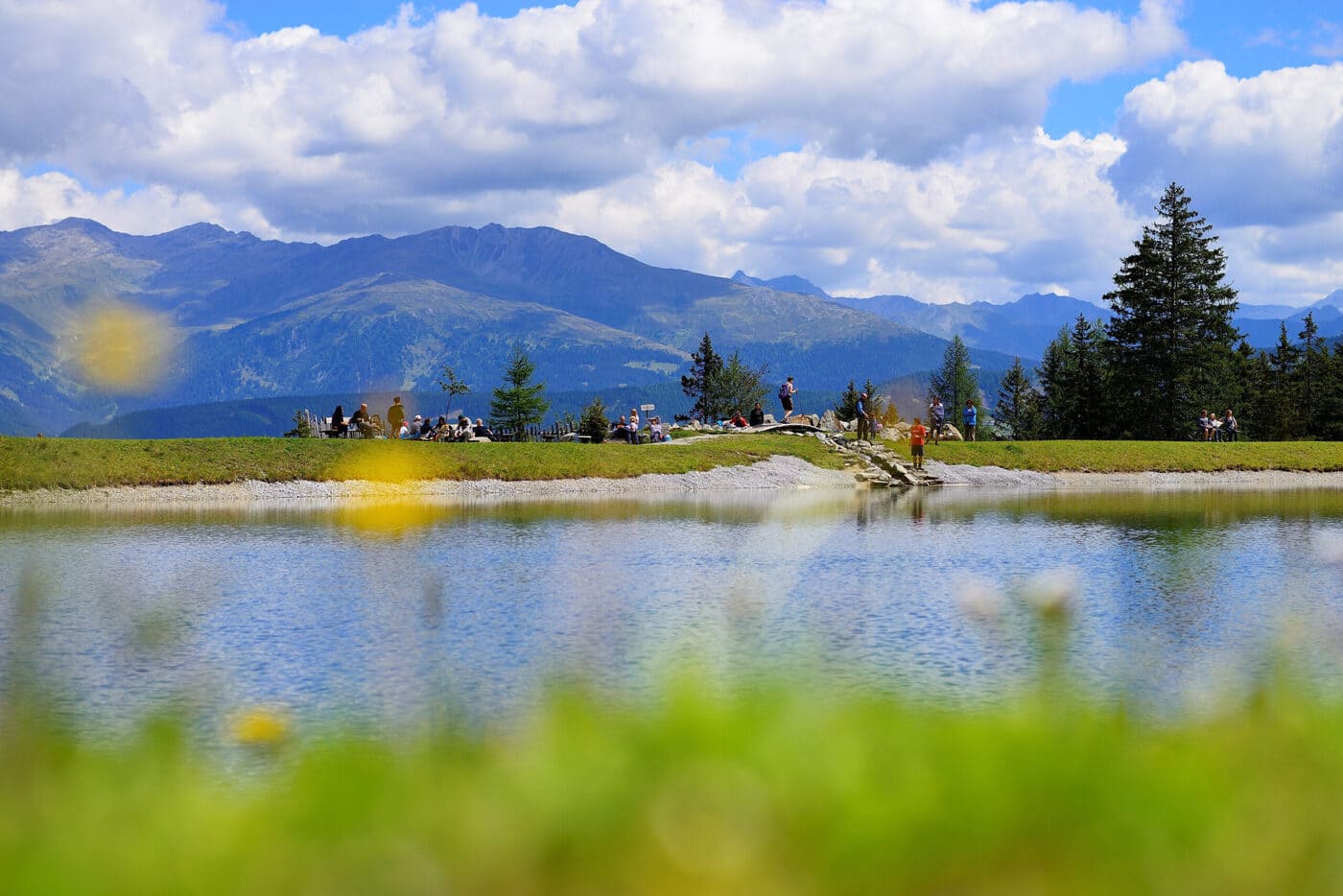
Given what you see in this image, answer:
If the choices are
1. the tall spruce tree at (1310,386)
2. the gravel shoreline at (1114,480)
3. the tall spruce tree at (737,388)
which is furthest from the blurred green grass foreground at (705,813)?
the tall spruce tree at (737,388)

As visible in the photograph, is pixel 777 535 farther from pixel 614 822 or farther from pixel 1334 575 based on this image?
pixel 614 822

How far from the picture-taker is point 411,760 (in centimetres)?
595

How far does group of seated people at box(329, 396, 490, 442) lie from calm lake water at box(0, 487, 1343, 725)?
2139 centimetres

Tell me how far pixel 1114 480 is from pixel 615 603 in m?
50.6

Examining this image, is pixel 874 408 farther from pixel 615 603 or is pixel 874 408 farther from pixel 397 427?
pixel 615 603

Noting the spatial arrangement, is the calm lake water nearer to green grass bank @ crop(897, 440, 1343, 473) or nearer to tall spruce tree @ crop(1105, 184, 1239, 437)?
green grass bank @ crop(897, 440, 1343, 473)

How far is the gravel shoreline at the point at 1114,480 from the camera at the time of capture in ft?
207

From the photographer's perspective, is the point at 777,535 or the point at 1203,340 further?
the point at 1203,340

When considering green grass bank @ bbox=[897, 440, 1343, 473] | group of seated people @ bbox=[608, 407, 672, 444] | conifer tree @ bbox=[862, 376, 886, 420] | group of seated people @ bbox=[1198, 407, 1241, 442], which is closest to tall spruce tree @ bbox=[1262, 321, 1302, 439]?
group of seated people @ bbox=[1198, 407, 1241, 442]

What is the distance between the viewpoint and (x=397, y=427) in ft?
206

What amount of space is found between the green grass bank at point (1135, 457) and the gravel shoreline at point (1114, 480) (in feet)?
2.56

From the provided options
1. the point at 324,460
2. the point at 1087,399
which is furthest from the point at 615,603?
the point at 1087,399

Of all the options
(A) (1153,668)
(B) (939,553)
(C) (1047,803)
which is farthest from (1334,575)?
(C) (1047,803)

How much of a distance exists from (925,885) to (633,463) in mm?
55499
